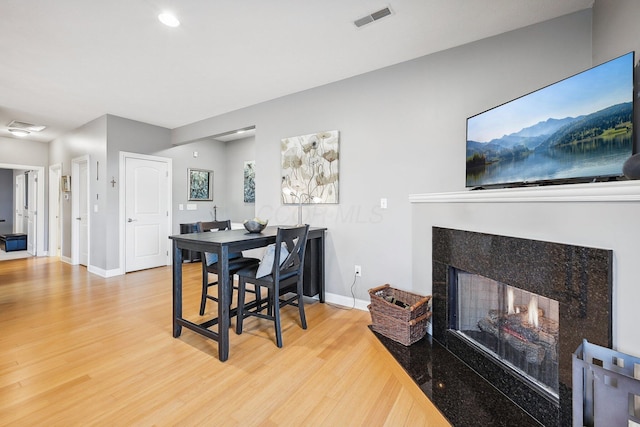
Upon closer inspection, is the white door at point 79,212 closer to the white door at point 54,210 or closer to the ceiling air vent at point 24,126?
the ceiling air vent at point 24,126

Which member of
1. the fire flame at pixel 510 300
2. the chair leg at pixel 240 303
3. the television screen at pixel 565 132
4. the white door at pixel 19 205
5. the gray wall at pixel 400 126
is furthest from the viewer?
the white door at pixel 19 205

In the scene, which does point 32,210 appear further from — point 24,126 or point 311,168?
point 311,168

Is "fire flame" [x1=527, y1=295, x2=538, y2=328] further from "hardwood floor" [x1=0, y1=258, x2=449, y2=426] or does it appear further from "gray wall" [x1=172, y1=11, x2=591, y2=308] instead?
"gray wall" [x1=172, y1=11, x2=591, y2=308]

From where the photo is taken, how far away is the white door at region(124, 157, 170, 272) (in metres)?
4.54

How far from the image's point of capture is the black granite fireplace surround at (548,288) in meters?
1.10

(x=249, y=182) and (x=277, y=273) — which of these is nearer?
(x=277, y=273)

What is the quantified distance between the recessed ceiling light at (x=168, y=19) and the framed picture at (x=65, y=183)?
482 cm

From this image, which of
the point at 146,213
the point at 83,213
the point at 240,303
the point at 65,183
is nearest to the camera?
the point at 240,303

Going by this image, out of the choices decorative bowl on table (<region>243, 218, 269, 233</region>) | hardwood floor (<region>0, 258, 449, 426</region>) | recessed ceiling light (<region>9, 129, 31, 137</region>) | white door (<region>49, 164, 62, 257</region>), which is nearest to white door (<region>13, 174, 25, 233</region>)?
white door (<region>49, 164, 62, 257</region>)

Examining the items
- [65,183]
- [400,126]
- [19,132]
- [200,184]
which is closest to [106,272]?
[200,184]

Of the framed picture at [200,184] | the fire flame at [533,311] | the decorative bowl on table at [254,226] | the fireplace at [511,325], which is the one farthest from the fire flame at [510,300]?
the framed picture at [200,184]

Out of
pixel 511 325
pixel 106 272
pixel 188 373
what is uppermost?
pixel 511 325

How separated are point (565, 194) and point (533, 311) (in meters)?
0.69

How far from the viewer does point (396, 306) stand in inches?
86.0
